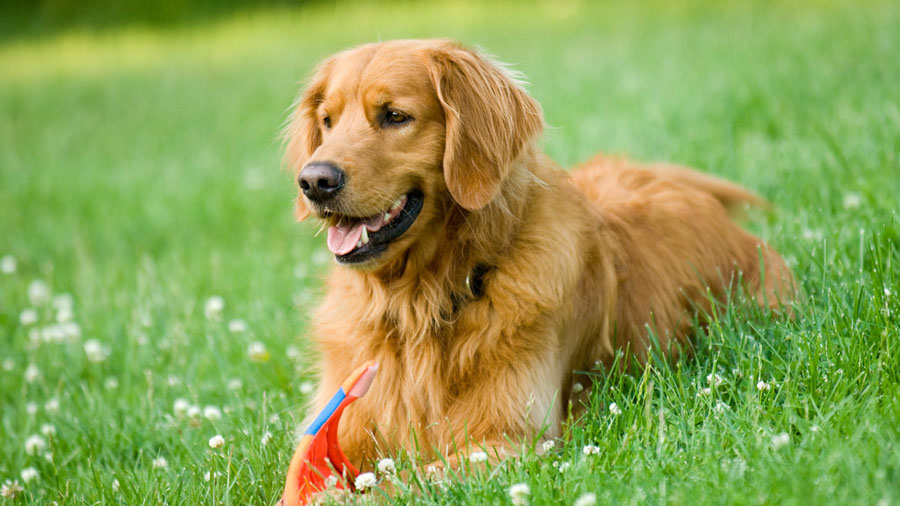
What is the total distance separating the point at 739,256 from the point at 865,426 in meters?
1.58

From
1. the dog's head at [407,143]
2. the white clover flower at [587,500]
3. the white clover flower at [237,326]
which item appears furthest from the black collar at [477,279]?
the white clover flower at [237,326]

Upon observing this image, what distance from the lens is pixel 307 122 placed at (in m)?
3.58

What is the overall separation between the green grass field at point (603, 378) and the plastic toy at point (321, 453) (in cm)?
23

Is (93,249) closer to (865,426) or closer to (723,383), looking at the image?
(723,383)

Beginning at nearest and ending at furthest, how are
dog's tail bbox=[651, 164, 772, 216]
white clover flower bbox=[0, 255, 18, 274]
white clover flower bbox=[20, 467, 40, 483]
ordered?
white clover flower bbox=[20, 467, 40, 483], dog's tail bbox=[651, 164, 772, 216], white clover flower bbox=[0, 255, 18, 274]

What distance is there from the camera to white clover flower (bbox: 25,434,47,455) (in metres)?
3.68

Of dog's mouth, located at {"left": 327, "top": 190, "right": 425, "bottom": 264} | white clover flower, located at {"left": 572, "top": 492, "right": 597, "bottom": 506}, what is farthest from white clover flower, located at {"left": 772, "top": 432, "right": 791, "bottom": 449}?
dog's mouth, located at {"left": 327, "top": 190, "right": 425, "bottom": 264}

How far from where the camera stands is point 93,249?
7.00 m

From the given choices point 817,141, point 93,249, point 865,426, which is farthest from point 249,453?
point 93,249

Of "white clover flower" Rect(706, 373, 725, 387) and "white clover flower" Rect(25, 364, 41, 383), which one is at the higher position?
"white clover flower" Rect(706, 373, 725, 387)

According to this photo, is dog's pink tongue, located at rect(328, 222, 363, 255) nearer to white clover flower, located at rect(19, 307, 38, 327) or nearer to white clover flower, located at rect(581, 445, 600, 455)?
white clover flower, located at rect(581, 445, 600, 455)

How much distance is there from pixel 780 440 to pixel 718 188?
2.22 meters

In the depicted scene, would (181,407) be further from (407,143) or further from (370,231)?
(407,143)

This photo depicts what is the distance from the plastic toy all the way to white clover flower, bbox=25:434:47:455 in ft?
4.84
